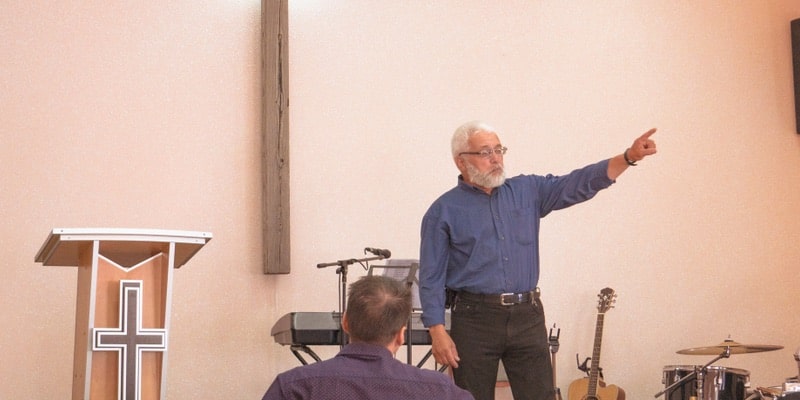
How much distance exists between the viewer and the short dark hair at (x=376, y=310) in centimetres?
238

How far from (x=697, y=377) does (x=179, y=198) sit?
3.11 metres

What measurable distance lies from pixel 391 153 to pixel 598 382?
189cm

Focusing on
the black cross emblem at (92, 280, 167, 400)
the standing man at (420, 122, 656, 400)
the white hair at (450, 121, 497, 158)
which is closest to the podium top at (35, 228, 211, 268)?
the black cross emblem at (92, 280, 167, 400)

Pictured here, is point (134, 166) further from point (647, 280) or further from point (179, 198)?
point (647, 280)

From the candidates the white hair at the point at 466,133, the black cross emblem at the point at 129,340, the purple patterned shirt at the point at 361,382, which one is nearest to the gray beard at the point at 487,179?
the white hair at the point at 466,133

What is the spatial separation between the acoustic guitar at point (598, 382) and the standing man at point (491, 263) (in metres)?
1.89

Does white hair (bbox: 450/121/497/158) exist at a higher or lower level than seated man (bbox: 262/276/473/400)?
higher

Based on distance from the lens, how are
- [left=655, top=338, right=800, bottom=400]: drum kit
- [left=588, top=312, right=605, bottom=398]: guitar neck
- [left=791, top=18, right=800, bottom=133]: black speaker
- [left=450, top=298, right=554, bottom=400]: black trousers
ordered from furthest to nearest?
[left=791, top=18, right=800, bottom=133]: black speaker < [left=588, top=312, right=605, bottom=398]: guitar neck < [left=655, top=338, right=800, bottom=400]: drum kit < [left=450, top=298, right=554, bottom=400]: black trousers

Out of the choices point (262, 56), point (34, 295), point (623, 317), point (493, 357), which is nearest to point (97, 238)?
point (493, 357)

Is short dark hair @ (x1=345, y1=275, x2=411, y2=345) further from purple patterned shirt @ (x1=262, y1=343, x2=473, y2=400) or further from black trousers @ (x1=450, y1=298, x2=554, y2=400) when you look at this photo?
black trousers @ (x1=450, y1=298, x2=554, y2=400)

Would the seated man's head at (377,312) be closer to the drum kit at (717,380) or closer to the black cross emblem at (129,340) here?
the black cross emblem at (129,340)

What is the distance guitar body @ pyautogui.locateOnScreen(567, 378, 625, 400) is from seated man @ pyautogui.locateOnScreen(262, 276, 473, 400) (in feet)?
12.5

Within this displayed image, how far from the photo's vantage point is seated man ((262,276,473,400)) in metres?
2.25

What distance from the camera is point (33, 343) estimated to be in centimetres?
508
